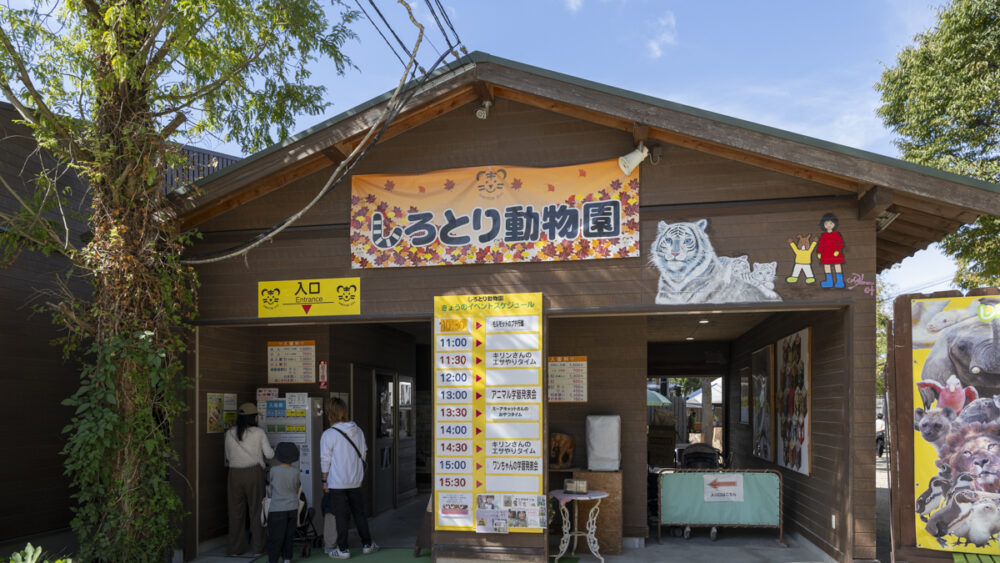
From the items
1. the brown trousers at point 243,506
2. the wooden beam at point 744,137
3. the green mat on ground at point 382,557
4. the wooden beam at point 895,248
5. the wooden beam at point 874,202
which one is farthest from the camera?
the brown trousers at point 243,506

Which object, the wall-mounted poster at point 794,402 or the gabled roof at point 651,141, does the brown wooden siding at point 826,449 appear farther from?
the gabled roof at point 651,141

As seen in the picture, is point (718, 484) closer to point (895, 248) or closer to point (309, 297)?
point (895, 248)

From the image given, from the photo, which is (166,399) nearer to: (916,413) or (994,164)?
(916,413)

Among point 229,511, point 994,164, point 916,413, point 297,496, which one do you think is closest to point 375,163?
point 297,496

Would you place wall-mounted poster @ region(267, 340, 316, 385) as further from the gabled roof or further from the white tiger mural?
the white tiger mural

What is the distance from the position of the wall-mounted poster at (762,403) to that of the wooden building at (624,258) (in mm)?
1262

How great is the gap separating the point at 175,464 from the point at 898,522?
7.27 m

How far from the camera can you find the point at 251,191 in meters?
7.77

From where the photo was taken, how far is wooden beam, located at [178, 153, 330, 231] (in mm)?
7566

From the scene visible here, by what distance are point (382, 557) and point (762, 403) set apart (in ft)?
19.5

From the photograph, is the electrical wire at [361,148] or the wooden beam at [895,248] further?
the wooden beam at [895,248]

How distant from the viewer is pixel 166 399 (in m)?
7.05

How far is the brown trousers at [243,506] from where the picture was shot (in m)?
7.91

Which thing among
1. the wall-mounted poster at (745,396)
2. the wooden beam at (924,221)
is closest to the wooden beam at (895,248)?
the wooden beam at (924,221)
